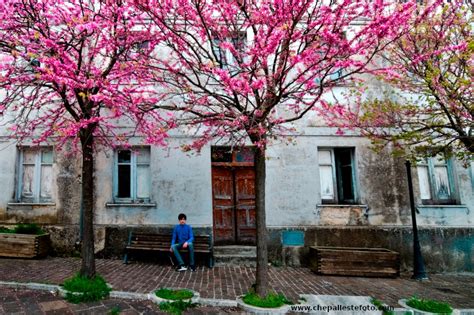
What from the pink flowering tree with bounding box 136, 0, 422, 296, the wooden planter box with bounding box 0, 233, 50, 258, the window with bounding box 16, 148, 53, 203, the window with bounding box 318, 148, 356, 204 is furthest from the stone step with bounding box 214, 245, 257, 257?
the window with bounding box 16, 148, 53, 203

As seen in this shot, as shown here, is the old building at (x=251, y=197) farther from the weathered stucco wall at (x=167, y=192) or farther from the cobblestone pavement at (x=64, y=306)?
the cobblestone pavement at (x=64, y=306)

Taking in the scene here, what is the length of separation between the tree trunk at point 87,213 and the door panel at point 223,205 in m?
3.65

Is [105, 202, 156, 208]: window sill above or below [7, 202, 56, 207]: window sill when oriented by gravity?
below

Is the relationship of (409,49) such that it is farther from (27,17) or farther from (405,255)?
(27,17)

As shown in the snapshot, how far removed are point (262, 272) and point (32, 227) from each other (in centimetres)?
661

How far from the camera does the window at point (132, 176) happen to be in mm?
8672

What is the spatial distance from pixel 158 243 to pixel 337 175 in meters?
5.70

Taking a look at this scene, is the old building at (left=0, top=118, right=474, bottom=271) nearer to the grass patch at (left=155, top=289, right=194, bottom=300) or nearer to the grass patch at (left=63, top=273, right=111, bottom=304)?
the grass patch at (left=63, top=273, right=111, bottom=304)

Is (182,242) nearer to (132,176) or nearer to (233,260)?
(233,260)

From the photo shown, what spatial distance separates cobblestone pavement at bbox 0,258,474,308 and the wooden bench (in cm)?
41

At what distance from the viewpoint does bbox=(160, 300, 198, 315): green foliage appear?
4719 millimetres

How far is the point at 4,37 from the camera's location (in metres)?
5.46

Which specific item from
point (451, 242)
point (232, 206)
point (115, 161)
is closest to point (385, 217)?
point (451, 242)

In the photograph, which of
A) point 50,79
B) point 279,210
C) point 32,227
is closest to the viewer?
point 50,79
